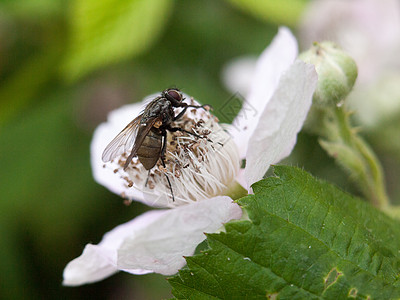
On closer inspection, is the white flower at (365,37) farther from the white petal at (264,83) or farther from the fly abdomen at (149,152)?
the fly abdomen at (149,152)

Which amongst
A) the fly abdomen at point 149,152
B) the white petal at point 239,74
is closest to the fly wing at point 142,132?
the fly abdomen at point 149,152

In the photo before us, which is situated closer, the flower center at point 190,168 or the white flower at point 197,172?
the white flower at point 197,172

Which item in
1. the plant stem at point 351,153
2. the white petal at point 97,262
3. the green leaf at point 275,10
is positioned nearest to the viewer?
the white petal at point 97,262

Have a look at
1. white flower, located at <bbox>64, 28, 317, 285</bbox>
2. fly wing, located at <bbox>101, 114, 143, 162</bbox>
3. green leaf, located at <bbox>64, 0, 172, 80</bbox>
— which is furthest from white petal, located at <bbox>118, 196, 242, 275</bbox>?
green leaf, located at <bbox>64, 0, 172, 80</bbox>

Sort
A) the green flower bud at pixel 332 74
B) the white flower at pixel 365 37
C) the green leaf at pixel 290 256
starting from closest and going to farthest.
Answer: the green leaf at pixel 290 256
the green flower bud at pixel 332 74
the white flower at pixel 365 37

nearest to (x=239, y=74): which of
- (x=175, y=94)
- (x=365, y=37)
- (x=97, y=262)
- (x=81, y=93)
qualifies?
(x=365, y=37)
